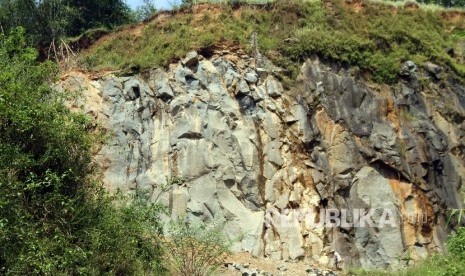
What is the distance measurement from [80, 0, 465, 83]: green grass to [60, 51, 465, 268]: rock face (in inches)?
21.4

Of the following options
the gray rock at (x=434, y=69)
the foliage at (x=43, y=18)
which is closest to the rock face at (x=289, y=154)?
the gray rock at (x=434, y=69)

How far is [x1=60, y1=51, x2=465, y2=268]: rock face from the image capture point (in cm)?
1463

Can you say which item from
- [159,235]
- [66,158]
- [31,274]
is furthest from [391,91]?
[31,274]

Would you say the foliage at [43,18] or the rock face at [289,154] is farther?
the foliage at [43,18]

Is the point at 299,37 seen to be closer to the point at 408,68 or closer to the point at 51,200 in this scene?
the point at 408,68

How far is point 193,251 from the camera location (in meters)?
11.4

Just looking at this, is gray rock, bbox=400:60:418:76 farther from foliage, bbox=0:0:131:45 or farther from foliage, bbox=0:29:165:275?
foliage, bbox=0:0:131:45

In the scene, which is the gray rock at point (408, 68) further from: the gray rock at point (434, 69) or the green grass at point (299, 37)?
the gray rock at point (434, 69)

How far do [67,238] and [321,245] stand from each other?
21.9ft

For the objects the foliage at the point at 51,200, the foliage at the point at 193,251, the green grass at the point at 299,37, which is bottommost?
the foliage at the point at 193,251

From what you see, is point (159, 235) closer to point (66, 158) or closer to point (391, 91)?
point (66, 158)

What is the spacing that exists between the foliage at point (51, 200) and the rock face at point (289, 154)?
2773mm

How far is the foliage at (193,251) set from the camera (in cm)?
1139

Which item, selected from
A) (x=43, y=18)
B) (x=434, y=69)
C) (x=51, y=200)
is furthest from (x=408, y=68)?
(x=43, y=18)
